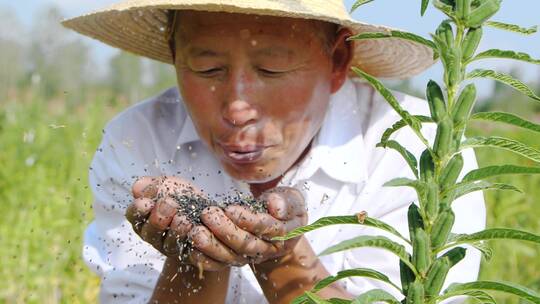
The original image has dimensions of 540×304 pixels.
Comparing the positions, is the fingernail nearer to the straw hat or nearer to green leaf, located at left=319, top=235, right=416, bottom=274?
the straw hat

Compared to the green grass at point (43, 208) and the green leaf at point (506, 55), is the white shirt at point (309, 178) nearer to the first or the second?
the green grass at point (43, 208)

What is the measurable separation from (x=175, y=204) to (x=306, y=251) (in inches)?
14.1

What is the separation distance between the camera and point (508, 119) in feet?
3.22

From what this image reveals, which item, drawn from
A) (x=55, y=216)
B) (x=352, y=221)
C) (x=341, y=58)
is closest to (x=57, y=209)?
(x=55, y=216)

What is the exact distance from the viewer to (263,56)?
5.99 ft

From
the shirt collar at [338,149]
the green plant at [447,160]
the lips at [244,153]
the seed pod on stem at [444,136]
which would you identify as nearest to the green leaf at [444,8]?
the green plant at [447,160]

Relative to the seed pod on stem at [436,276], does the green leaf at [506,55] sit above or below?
above

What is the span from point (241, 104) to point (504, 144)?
2.87 feet

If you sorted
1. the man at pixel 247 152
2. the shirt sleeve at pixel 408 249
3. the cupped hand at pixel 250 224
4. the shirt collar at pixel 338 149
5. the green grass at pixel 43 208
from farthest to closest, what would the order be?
the green grass at pixel 43 208, the shirt collar at pixel 338 149, the shirt sleeve at pixel 408 249, the man at pixel 247 152, the cupped hand at pixel 250 224

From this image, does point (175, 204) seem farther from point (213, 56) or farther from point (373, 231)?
point (373, 231)

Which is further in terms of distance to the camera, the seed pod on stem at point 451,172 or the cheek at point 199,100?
the cheek at point 199,100

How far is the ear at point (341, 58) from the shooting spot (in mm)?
2070

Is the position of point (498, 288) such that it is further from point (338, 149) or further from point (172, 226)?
point (338, 149)

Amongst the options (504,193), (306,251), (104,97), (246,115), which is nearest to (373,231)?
(306,251)
